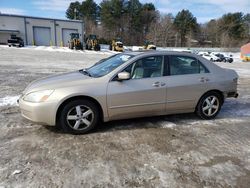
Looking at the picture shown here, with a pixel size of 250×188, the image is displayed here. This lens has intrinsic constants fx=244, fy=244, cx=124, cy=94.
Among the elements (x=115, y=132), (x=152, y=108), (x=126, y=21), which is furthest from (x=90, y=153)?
(x=126, y=21)

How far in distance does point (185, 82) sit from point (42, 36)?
158 ft

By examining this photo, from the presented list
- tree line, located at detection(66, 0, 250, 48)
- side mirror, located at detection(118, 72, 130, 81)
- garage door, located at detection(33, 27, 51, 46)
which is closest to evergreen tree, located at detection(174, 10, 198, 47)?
tree line, located at detection(66, 0, 250, 48)

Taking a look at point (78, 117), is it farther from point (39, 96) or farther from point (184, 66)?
point (184, 66)

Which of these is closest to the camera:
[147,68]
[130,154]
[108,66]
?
[130,154]

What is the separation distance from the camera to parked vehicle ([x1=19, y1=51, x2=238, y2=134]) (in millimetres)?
4211

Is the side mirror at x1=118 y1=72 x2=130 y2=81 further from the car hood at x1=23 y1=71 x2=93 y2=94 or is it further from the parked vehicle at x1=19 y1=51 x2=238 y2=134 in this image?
the car hood at x1=23 y1=71 x2=93 y2=94

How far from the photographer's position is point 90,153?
146 inches

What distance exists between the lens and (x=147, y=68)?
4812mm

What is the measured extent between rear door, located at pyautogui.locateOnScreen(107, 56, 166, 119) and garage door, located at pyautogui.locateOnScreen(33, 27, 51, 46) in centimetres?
4780

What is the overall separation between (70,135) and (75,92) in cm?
78

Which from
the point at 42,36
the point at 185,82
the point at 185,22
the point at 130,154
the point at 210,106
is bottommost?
the point at 130,154

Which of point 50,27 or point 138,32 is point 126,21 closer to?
point 138,32

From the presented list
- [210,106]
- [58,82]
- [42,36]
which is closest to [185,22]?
[42,36]

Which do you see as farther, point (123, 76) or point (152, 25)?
point (152, 25)
